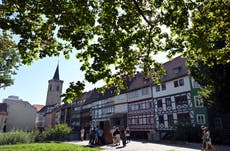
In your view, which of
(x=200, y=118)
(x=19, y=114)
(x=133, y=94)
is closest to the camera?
(x=200, y=118)

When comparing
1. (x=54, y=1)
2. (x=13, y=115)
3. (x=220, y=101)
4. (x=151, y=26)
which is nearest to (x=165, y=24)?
(x=151, y=26)

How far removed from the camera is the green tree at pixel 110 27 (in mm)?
6195

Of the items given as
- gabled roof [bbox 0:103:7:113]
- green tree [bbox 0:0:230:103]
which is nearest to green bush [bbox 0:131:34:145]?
green tree [bbox 0:0:230:103]

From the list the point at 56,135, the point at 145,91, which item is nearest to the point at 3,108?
the point at 56,135

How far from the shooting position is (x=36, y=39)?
6434mm

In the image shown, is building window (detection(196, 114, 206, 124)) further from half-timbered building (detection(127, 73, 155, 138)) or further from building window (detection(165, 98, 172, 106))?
half-timbered building (detection(127, 73, 155, 138))

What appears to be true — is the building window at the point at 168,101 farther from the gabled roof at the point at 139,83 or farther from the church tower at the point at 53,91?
the church tower at the point at 53,91

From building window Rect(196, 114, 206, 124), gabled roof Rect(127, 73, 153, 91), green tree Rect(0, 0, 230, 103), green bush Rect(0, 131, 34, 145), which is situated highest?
gabled roof Rect(127, 73, 153, 91)

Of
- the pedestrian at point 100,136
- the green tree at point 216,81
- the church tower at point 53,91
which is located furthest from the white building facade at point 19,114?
the green tree at point 216,81

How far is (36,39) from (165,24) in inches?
170

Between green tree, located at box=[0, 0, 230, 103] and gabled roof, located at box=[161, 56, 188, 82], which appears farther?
gabled roof, located at box=[161, 56, 188, 82]

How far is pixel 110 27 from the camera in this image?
7082mm

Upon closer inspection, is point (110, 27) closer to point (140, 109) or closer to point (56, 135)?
point (56, 135)

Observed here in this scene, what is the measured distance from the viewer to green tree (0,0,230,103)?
6195mm
